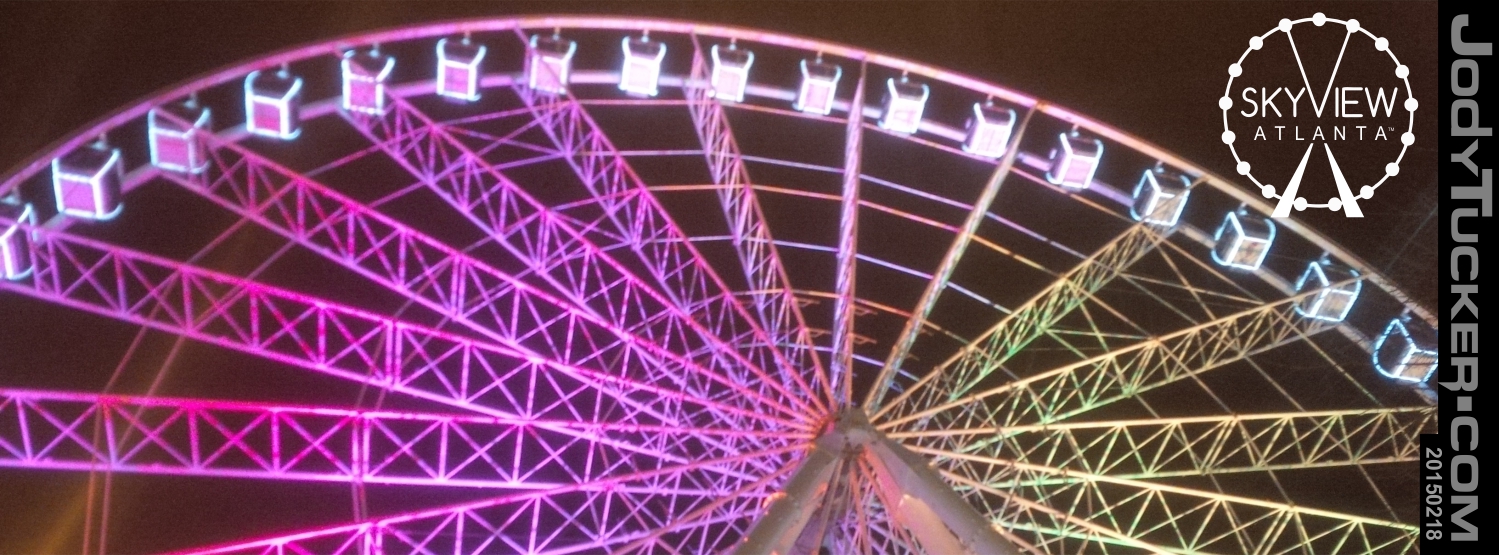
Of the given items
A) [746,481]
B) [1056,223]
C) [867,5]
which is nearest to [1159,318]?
[1056,223]

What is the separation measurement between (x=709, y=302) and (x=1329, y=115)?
749 centimetres

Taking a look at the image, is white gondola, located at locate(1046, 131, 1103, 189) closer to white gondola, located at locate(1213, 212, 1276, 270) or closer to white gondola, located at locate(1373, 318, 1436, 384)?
white gondola, located at locate(1213, 212, 1276, 270)

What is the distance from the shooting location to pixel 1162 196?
17.0 m

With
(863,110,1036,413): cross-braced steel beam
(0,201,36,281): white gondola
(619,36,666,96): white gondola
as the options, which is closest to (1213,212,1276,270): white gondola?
(863,110,1036,413): cross-braced steel beam

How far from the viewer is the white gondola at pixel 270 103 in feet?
50.5

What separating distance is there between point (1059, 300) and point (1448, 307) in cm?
628

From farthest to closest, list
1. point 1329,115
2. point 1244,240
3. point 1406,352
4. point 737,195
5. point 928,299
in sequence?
point 737,195
point 1244,240
point 1406,352
point 928,299
point 1329,115

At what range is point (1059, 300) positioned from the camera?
1741 centimetres

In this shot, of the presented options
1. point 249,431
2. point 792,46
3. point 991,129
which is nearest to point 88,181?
point 249,431

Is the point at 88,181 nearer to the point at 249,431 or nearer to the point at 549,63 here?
the point at 249,431

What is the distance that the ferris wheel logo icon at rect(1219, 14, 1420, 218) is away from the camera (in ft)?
48.6

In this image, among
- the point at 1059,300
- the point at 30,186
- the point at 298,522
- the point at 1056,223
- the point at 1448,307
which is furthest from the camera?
the point at 298,522

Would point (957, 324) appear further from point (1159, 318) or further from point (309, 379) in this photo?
point (309, 379)

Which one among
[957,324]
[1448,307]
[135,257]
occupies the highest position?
→ [1448,307]
